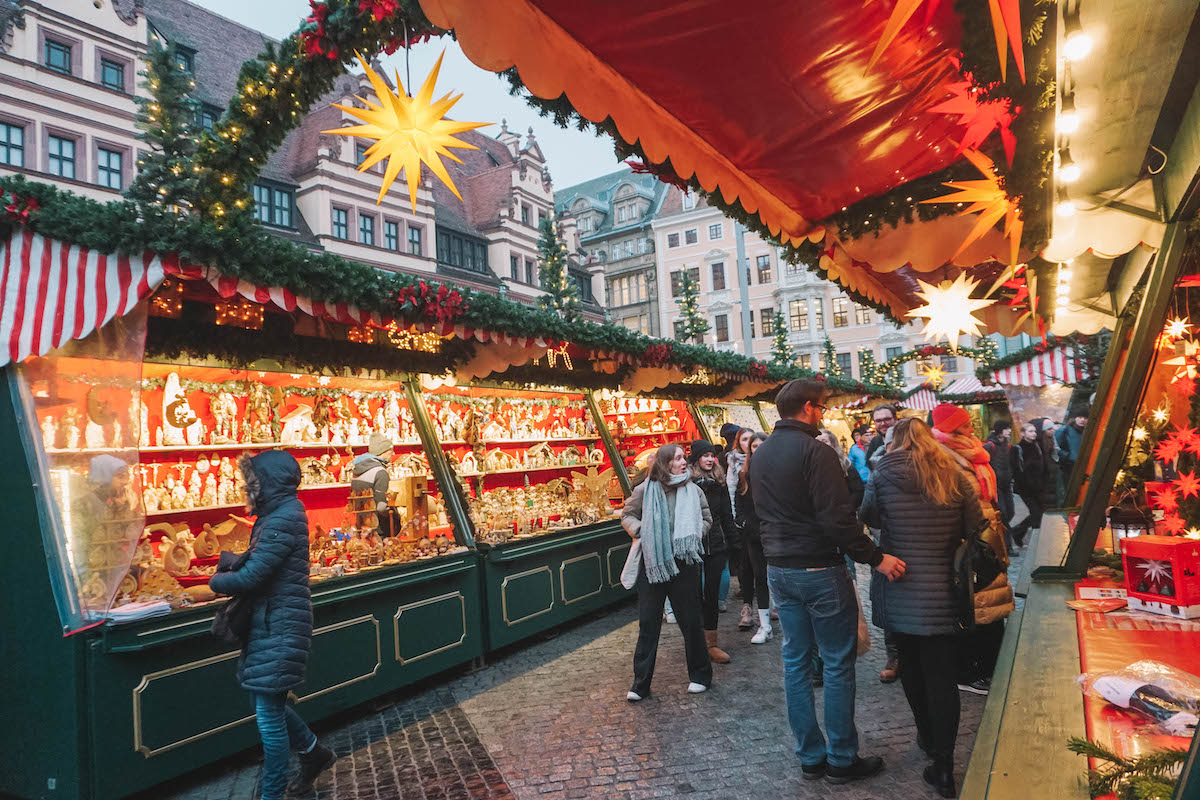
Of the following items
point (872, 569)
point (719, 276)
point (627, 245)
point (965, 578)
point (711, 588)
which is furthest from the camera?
point (627, 245)

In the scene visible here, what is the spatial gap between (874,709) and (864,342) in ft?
129

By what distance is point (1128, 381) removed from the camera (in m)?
3.42

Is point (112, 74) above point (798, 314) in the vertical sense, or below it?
above

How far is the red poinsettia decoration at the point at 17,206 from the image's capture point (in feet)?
12.6

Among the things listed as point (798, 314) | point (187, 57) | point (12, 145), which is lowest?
point (798, 314)

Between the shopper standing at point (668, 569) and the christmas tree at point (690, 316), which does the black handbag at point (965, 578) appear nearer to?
the shopper standing at point (668, 569)

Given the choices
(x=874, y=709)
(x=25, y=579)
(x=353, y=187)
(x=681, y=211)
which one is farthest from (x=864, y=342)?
(x=25, y=579)

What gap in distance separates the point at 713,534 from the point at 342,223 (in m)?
25.2

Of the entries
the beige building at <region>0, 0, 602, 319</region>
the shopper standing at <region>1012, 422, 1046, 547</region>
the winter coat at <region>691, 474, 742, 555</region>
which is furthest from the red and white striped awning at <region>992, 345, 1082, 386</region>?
the beige building at <region>0, 0, 602, 319</region>

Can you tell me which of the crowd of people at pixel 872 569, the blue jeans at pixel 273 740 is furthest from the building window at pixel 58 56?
the crowd of people at pixel 872 569

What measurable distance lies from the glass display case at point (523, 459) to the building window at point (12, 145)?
2005 centimetres

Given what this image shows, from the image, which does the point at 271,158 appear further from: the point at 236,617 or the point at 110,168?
the point at 236,617

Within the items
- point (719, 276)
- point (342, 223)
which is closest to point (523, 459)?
point (342, 223)

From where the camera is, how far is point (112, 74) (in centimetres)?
2259
